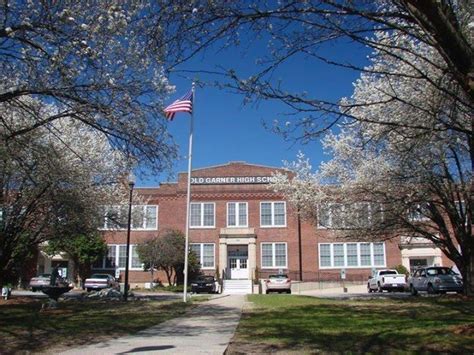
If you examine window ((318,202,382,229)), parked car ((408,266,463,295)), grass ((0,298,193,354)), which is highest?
window ((318,202,382,229))

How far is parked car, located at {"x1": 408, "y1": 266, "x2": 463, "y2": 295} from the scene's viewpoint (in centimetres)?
2766

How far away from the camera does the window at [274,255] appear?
46625 millimetres

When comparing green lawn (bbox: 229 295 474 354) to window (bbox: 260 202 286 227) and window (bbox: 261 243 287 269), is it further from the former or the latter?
window (bbox: 260 202 286 227)

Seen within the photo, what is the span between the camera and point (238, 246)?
47.3m

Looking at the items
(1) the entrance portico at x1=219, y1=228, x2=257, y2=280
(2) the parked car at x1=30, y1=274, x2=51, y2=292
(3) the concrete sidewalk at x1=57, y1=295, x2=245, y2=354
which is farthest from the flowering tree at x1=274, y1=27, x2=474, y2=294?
(2) the parked car at x1=30, y1=274, x2=51, y2=292

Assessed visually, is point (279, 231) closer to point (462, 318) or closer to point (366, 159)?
point (366, 159)

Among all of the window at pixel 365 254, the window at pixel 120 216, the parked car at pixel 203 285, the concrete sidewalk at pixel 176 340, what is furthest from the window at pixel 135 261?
the concrete sidewalk at pixel 176 340

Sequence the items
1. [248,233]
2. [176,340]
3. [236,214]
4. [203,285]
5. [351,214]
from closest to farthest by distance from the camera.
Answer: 1. [176,340]
2. [351,214]
3. [203,285]
4. [248,233]
5. [236,214]

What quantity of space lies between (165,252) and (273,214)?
35.6ft

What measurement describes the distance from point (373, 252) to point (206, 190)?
15793 mm

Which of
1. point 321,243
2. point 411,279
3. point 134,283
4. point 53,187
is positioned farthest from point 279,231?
point 53,187

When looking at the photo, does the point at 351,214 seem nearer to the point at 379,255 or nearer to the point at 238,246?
the point at 238,246

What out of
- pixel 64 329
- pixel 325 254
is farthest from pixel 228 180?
pixel 64 329

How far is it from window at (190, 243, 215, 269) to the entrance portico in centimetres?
102
